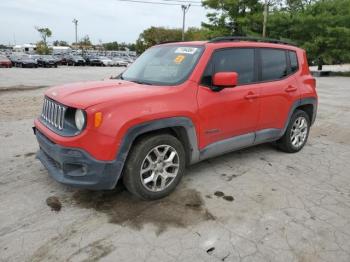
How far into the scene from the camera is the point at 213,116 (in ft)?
12.8

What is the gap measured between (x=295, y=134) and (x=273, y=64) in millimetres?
1327

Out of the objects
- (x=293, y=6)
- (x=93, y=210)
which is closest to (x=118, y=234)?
(x=93, y=210)

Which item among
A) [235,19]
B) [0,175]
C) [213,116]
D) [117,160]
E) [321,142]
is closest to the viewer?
[117,160]

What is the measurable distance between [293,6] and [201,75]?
35100 mm

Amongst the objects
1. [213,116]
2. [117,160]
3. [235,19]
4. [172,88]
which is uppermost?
[235,19]

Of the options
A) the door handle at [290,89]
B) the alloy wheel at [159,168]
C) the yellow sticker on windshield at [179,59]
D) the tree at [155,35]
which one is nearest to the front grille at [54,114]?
the alloy wheel at [159,168]

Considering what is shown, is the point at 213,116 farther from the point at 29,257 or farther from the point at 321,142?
the point at 321,142

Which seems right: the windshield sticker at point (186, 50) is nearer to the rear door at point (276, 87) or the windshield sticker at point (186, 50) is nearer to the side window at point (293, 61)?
the rear door at point (276, 87)

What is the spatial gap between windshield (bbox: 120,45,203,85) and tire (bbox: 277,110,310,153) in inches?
87.4

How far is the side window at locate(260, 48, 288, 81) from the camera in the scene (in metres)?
4.63

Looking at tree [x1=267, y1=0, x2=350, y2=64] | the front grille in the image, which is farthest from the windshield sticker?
tree [x1=267, y1=0, x2=350, y2=64]

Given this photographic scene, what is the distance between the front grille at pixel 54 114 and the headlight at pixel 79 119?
8.3 inches

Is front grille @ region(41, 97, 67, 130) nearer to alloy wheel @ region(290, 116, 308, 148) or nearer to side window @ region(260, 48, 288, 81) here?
side window @ region(260, 48, 288, 81)

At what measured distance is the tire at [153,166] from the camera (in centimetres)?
337
